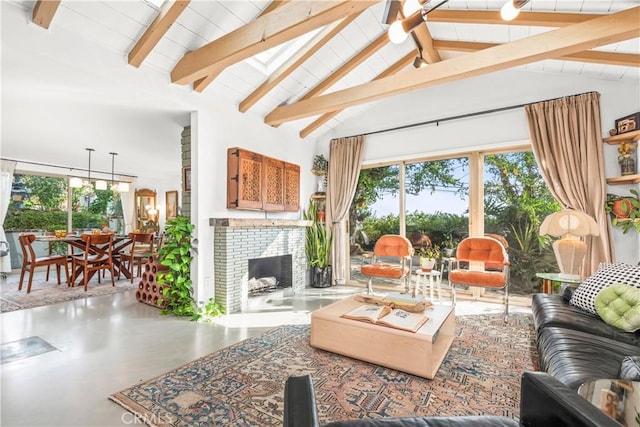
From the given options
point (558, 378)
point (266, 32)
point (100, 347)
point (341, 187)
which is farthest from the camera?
point (341, 187)

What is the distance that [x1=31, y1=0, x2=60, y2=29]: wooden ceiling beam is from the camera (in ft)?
7.16

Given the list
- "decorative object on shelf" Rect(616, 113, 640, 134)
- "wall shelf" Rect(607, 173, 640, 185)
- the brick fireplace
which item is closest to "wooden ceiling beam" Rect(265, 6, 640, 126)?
"decorative object on shelf" Rect(616, 113, 640, 134)

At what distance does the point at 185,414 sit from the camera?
1.68m

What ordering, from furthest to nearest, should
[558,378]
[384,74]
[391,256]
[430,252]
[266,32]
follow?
[430,252] → [384,74] → [391,256] → [266,32] → [558,378]

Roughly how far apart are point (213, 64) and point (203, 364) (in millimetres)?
2576

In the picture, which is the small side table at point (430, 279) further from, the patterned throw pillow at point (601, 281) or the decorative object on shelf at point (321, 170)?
the decorative object on shelf at point (321, 170)

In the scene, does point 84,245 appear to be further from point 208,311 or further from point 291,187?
point 291,187

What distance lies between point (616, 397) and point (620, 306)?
126 centimetres

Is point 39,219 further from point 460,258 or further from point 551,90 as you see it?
point 551,90

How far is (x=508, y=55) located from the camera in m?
2.61

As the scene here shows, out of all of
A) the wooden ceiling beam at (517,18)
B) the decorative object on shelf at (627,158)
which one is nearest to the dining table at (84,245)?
the wooden ceiling beam at (517,18)

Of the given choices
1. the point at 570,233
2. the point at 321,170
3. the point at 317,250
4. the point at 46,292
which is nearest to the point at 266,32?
the point at 321,170

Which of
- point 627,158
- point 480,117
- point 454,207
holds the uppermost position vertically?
point 480,117

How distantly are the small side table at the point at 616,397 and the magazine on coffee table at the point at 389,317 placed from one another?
3.31 ft
